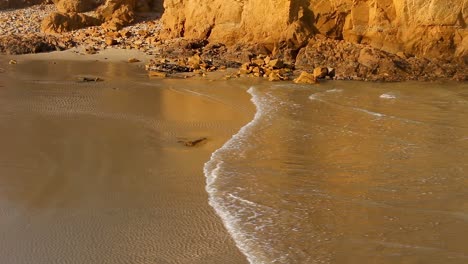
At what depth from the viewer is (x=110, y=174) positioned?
223 inches

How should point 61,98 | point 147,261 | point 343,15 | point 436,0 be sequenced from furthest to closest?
1. point 343,15
2. point 436,0
3. point 61,98
4. point 147,261

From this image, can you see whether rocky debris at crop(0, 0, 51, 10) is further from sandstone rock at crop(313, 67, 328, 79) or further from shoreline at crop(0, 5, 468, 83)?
sandstone rock at crop(313, 67, 328, 79)

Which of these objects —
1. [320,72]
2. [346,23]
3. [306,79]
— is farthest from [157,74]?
[346,23]

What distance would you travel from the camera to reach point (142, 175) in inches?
224

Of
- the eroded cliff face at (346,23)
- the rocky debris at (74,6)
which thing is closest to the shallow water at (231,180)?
the eroded cliff face at (346,23)

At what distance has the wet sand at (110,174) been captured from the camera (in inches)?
159

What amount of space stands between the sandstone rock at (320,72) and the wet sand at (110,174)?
2912 millimetres

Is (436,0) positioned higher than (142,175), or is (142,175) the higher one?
(436,0)

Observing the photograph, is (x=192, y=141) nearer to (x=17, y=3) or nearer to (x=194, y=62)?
(x=194, y=62)

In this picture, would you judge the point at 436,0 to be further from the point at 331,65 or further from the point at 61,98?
the point at 61,98

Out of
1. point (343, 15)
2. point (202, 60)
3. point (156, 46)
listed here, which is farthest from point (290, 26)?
point (156, 46)

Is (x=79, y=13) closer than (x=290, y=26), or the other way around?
(x=290, y=26)

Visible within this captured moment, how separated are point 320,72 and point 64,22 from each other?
35.7 feet

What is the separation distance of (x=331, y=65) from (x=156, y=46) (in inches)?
238
